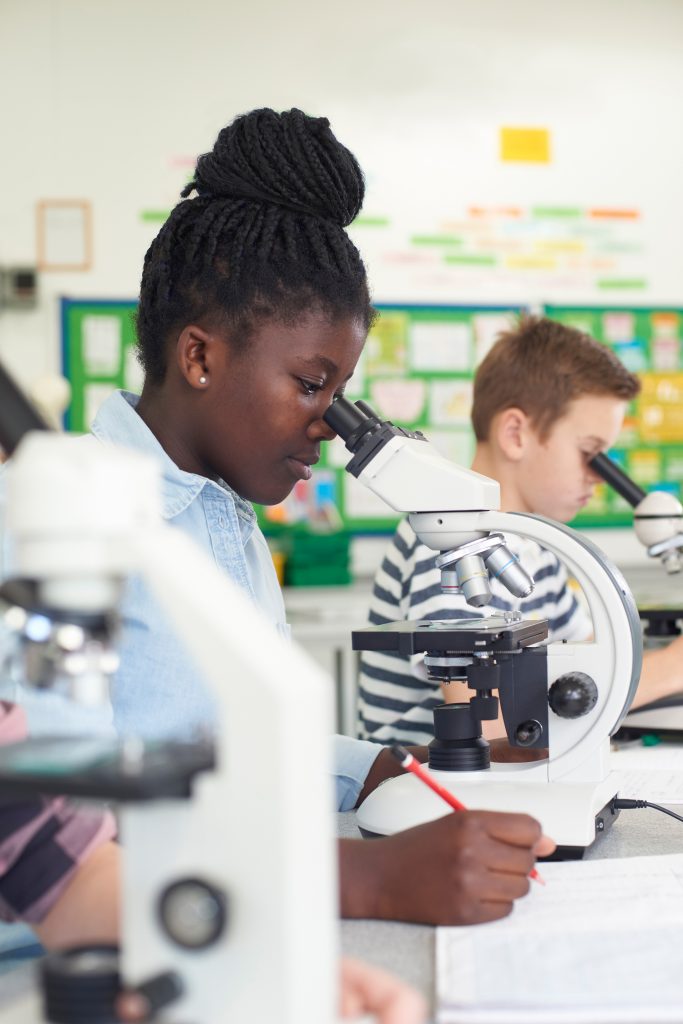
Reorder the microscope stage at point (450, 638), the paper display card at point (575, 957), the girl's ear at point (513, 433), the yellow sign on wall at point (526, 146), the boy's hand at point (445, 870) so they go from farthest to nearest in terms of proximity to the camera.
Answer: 1. the yellow sign on wall at point (526, 146)
2. the girl's ear at point (513, 433)
3. the microscope stage at point (450, 638)
4. the boy's hand at point (445, 870)
5. the paper display card at point (575, 957)

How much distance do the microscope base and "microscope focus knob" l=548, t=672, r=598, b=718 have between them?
74 millimetres

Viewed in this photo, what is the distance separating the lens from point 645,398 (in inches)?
161

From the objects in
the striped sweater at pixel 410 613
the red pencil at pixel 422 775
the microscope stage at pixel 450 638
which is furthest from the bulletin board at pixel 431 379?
the red pencil at pixel 422 775

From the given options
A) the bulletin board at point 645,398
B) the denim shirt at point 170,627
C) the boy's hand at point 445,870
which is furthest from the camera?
the bulletin board at point 645,398

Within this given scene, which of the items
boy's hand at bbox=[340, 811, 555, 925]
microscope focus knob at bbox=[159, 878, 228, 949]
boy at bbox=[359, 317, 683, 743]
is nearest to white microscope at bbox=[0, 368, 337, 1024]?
microscope focus knob at bbox=[159, 878, 228, 949]

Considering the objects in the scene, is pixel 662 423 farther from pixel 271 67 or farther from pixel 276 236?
pixel 276 236

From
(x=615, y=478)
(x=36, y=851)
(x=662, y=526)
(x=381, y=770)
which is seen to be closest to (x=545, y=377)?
(x=615, y=478)

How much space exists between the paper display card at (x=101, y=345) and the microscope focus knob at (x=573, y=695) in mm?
2747

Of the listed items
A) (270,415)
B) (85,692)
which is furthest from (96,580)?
(270,415)

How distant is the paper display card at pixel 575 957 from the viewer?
742mm

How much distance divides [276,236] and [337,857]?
704mm

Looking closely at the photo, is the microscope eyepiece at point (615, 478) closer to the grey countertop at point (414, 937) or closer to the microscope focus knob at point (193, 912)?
the grey countertop at point (414, 937)

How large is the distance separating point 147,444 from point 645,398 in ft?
10.2

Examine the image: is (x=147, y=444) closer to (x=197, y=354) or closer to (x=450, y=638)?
(x=197, y=354)
